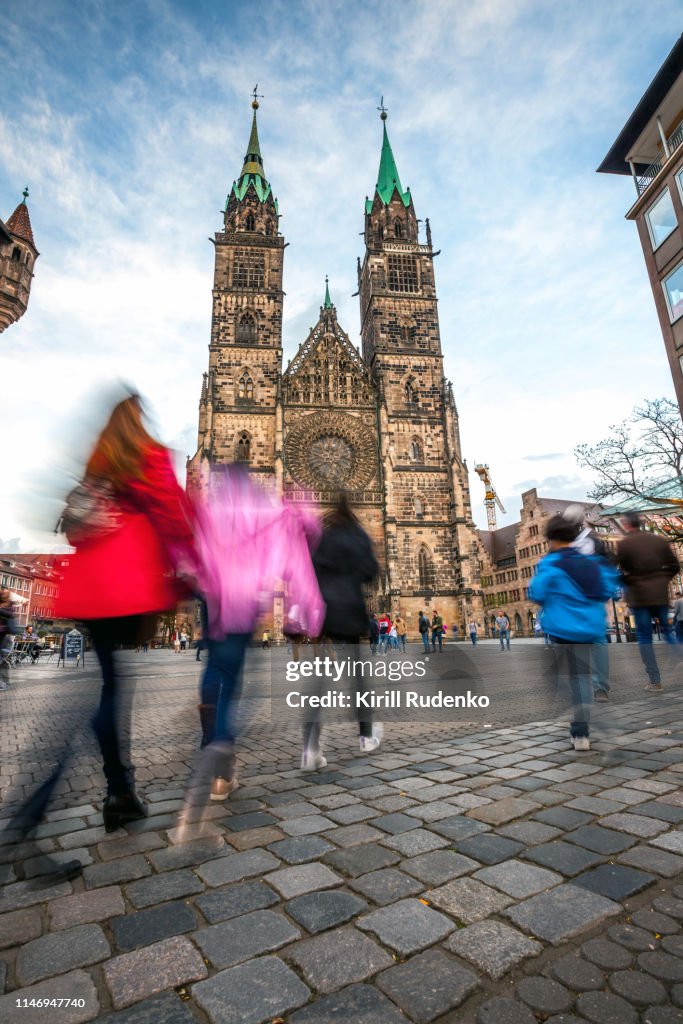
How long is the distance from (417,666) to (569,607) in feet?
19.0

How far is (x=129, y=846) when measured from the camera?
225 centimetres

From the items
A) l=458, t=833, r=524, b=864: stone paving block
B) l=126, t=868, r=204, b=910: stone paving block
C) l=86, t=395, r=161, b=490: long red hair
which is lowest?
l=126, t=868, r=204, b=910: stone paving block

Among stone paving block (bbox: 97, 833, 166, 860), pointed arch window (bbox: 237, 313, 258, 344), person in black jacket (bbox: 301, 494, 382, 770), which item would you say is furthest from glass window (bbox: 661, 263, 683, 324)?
pointed arch window (bbox: 237, 313, 258, 344)

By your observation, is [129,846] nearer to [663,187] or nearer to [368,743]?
[368,743]

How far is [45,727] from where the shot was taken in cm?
506

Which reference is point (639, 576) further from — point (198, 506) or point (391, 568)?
point (391, 568)

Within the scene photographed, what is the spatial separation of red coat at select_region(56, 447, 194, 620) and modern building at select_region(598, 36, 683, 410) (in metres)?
17.0

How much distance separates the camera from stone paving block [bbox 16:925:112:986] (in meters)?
1.42

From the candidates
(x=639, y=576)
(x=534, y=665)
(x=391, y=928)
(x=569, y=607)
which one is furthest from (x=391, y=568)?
(x=391, y=928)

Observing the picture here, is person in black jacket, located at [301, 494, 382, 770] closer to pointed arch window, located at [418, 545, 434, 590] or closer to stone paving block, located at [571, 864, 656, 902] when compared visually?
stone paving block, located at [571, 864, 656, 902]

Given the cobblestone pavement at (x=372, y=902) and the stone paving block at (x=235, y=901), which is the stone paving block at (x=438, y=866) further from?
the stone paving block at (x=235, y=901)

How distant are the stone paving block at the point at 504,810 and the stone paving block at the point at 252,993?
4.26 ft

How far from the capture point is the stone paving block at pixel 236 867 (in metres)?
1.92

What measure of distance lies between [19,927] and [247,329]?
104 ft
